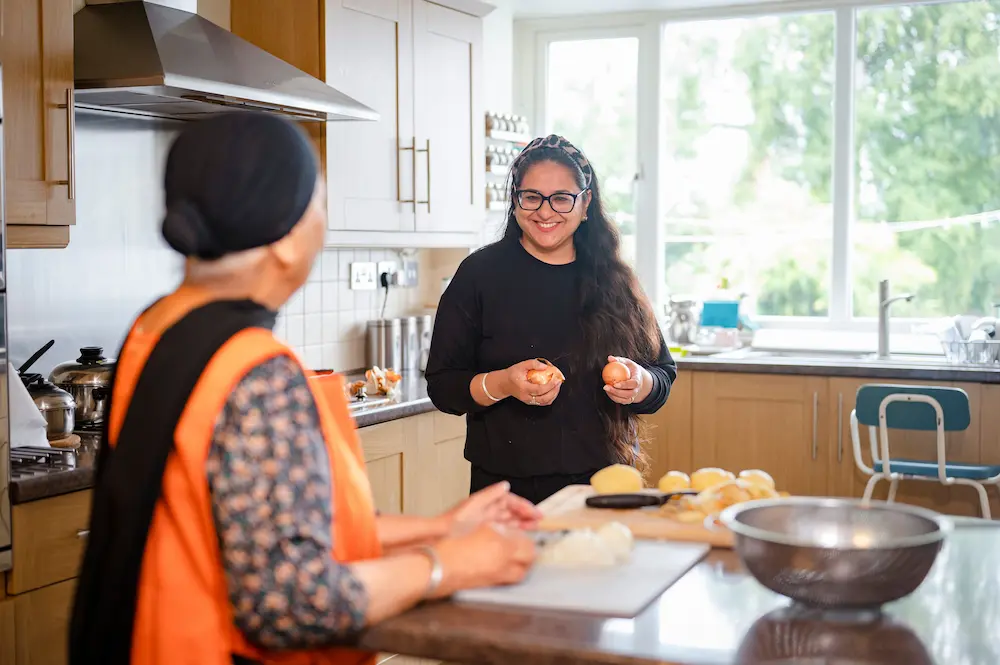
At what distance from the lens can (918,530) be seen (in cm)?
134

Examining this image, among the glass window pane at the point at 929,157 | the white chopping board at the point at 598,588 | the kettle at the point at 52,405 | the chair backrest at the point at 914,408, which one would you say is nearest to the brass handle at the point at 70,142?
the kettle at the point at 52,405

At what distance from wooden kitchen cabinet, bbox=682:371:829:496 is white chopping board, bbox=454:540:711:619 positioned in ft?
9.51

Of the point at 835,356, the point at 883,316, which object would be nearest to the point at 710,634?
the point at 883,316

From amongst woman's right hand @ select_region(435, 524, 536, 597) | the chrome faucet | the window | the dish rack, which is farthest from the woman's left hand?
the window

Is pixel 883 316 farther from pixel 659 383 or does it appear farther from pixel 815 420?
pixel 659 383

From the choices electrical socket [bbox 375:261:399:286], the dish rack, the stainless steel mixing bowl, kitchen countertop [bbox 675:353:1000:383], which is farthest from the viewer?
electrical socket [bbox 375:261:399:286]

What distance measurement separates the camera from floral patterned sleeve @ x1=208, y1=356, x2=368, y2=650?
3.59 ft

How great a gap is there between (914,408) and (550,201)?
189 cm

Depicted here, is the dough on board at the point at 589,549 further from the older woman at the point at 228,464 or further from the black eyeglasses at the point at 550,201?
the black eyeglasses at the point at 550,201

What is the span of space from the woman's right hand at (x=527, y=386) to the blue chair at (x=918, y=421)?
1.84 metres

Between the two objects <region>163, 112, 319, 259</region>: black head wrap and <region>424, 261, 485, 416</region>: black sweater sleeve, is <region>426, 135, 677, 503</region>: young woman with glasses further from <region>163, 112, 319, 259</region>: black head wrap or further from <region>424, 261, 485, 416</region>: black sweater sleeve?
<region>163, 112, 319, 259</region>: black head wrap

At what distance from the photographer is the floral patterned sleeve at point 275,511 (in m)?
1.09

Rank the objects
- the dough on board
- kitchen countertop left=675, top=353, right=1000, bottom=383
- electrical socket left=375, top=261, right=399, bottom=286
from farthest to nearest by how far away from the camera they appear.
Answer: electrical socket left=375, top=261, right=399, bottom=286 < kitchen countertop left=675, top=353, right=1000, bottom=383 < the dough on board

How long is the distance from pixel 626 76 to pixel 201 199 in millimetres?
4160
